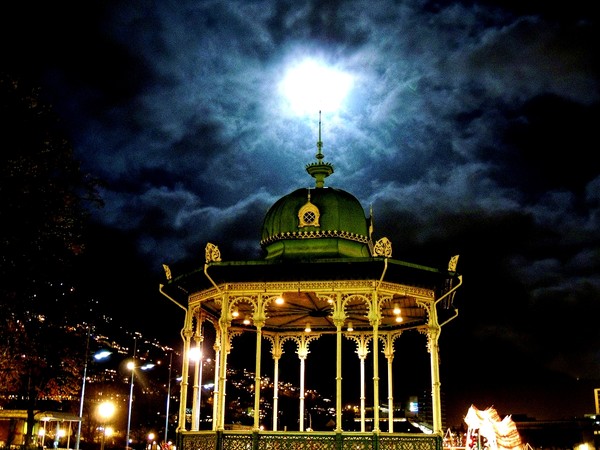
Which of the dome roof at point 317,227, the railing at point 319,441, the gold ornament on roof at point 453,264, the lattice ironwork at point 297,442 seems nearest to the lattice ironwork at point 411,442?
the railing at point 319,441

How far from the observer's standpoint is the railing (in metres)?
18.1

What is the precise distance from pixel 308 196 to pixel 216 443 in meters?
8.78

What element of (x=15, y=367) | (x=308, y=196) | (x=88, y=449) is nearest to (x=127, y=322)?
(x=88, y=449)

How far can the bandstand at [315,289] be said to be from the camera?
61.2ft

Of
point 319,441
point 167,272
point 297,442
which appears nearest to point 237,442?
point 297,442

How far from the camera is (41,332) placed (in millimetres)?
22312

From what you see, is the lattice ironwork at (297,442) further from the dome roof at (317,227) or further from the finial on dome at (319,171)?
the finial on dome at (319,171)

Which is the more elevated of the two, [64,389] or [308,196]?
[308,196]

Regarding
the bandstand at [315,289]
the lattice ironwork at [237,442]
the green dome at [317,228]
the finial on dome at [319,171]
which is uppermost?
the finial on dome at [319,171]

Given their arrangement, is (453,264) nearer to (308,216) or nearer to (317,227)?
(317,227)

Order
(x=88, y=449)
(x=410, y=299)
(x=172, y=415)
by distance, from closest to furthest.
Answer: (x=410, y=299)
(x=88, y=449)
(x=172, y=415)

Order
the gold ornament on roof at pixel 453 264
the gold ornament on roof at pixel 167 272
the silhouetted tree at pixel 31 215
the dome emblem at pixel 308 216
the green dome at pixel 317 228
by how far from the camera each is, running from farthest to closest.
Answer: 1. the gold ornament on roof at pixel 167 272
2. the dome emblem at pixel 308 216
3. the green dome at pixel 317 228
4. the gold ornament on roof at pixel 453 264
5. the silhouetted tree at pixel 31 215

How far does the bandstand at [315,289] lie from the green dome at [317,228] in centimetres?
4

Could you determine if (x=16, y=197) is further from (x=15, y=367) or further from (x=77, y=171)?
(x=15, y=367)
